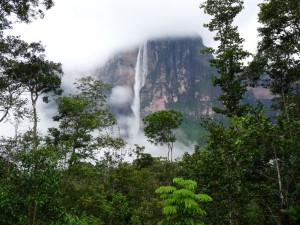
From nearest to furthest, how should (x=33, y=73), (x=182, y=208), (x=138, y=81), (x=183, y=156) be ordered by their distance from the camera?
1. (x=182, y=208)
2. (x=183, y=156)
3. (x=33, y=73)
4. (x=138, y=81)

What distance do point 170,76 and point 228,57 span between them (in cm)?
14619

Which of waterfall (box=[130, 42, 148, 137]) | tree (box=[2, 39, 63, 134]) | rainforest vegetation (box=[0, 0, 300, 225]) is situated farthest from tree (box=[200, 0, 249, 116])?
waterfall (box=[130, 42, 148, 137])

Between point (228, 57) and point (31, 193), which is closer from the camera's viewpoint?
point (31, 193)

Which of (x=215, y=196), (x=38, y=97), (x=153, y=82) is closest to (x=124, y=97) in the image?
(x=153, y=82)

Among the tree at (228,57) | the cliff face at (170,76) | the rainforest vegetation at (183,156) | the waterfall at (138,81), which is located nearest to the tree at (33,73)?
the rainforest vegetation at (183,156)

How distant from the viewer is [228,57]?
65.4 feet

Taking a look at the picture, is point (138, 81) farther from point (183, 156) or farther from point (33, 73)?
point (183, 156)

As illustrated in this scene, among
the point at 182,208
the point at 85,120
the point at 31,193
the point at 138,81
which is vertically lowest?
the point at 182,208

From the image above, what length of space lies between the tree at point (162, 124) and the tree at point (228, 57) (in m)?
15.9

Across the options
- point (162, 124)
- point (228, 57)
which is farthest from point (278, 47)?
point (162, 124)

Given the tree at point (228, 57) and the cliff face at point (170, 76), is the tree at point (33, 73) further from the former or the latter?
the cliff face at point (170, 76)

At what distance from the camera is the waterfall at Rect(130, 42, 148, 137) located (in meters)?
148

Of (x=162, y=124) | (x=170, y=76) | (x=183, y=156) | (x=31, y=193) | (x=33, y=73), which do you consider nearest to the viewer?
(x=31, y=193)

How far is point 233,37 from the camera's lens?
20.2m
